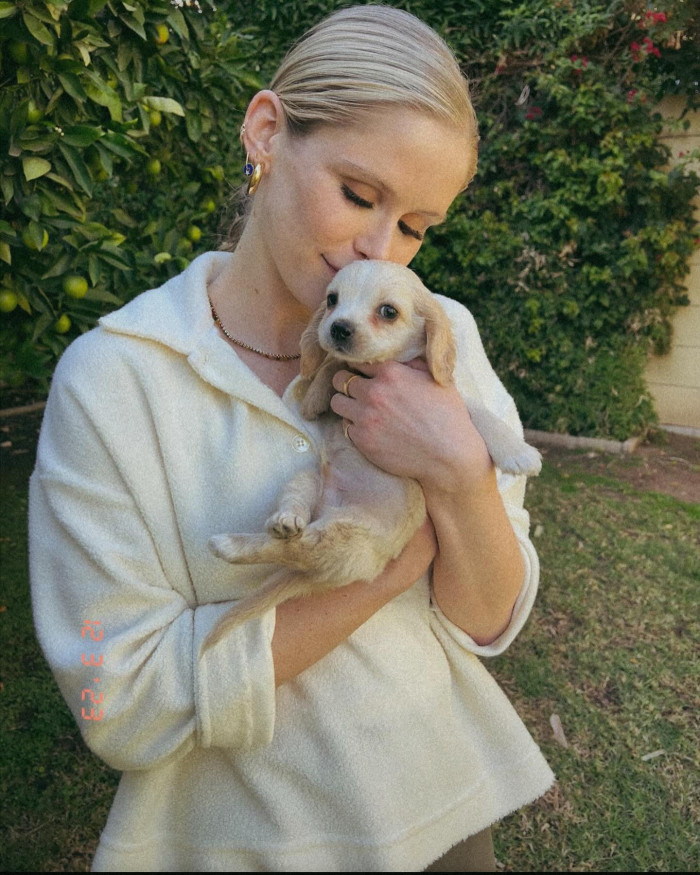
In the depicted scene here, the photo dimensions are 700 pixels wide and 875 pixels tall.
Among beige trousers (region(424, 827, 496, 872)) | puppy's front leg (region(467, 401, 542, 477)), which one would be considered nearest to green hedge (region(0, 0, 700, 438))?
puppy's front leg (region(467, 401, 542, 477))

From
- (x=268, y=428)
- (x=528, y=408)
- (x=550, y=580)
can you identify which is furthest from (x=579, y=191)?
(x=268, y=428)

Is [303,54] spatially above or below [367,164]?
above

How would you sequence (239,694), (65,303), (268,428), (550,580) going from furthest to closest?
(550,580) < (65,303) < (268,428) < (239,694)

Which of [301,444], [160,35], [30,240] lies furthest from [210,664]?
[160,35]

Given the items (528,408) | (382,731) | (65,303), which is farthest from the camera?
(528,408)

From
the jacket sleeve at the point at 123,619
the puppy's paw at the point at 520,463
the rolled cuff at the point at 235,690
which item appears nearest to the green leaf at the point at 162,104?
the jacket sleeve at the point at 123,619

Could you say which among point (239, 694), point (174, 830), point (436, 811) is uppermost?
point (239, 694)

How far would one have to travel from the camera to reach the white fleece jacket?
144 cm

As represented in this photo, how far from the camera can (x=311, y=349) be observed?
6.31 ft

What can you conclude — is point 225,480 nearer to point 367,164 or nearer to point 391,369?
point 391,369

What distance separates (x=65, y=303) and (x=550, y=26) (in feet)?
19.5

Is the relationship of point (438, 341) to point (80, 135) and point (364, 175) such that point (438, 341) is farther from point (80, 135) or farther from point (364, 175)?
point (80, 135)

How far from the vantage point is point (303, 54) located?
1.88 meters

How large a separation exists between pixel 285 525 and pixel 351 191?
79 cm
